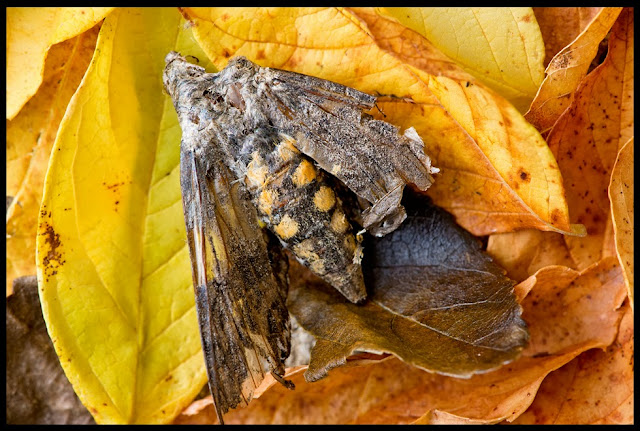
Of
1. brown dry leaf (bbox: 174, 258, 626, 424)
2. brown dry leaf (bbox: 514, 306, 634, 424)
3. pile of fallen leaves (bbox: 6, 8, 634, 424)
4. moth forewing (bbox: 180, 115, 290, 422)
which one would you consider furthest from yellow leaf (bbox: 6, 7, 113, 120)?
brown dry leaf (bbox: 514, 306, 634, 424)

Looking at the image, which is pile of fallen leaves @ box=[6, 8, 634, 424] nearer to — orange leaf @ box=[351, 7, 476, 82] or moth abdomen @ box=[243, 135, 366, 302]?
orange leaf @ box=[351, 7, 476, 82]

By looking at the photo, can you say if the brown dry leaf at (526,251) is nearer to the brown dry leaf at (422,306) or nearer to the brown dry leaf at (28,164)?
the brown dry leaf at (422,306)

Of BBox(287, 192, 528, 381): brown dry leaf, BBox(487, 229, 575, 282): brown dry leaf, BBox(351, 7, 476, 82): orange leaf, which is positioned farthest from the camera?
BBox(487, 229, 575, 282): brown dry leaf

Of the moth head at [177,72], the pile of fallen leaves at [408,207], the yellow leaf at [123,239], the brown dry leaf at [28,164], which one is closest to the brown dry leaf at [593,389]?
the pile of fallen leaves at [408,207]

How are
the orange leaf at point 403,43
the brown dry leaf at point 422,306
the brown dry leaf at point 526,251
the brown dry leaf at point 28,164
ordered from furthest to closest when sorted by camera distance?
the brown dry leaf at point 28,164 < the brown dry leaf at point 526,251 < the orange leaf at point 403,43 < the brown dry leaf at point 422,306

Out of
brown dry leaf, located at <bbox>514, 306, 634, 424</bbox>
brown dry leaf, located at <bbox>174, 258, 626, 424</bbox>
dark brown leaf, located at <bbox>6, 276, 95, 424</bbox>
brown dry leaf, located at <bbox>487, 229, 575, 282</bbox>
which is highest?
dark brown leaf, located at <bbox>6, 276, 95, 424</bbox>

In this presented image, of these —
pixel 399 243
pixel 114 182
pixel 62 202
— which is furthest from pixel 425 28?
pixel 62 202

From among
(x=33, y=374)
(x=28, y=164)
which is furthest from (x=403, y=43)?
(x=33, y=374)
